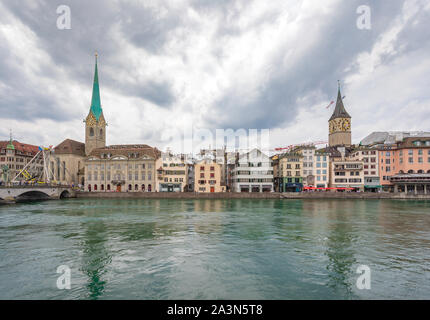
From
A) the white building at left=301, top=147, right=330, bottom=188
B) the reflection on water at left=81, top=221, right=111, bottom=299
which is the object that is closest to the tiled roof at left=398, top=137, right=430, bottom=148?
the white building at left=301, top=147, right=330, bottom=188

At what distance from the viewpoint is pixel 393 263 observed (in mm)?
15328

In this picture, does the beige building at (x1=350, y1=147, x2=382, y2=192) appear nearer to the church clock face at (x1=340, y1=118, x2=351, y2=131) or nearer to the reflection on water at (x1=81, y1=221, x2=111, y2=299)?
the church clock face at (x1=340, y1=118, x2=351, y2=131)

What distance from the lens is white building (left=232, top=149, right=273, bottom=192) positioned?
83875mm

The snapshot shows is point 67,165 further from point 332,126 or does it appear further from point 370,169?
point 332,126

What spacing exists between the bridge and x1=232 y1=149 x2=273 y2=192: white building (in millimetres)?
56246

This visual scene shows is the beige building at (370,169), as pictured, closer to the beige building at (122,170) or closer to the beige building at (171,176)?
the beige building at (171,176)

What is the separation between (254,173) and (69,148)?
7938 cm

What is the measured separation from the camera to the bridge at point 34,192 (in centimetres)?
6198

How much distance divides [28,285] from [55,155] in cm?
11038

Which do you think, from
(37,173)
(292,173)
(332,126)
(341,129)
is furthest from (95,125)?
(341,129)

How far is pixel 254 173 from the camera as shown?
276ft
